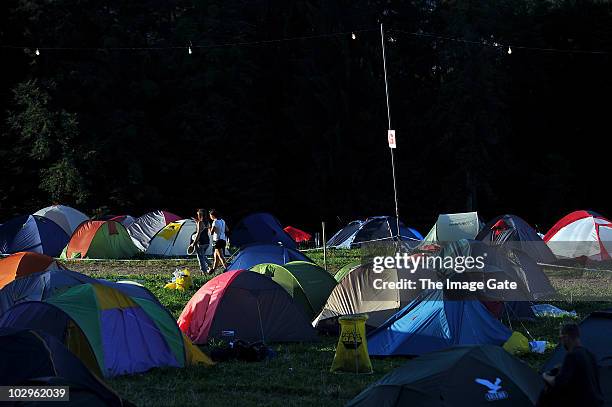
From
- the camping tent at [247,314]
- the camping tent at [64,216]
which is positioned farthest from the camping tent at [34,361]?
the camping tent at [64,216]

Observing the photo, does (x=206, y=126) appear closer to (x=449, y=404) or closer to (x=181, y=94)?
(x=181, y=94)

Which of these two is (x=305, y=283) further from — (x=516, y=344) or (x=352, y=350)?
(x=516, y=344)

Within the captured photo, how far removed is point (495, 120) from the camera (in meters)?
40.7

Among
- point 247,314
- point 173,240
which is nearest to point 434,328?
point 247,314

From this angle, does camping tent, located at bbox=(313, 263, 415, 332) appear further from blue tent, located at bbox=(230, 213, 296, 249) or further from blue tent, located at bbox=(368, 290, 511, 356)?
blue tent, located at bbox=(230, 213, 296, 249)

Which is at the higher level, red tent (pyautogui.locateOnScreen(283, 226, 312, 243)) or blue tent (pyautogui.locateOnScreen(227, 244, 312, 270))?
blue tent (pyautogui.locateOnScreen(227, 244, 312, 270))

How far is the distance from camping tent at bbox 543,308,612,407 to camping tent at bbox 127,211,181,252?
18496mm

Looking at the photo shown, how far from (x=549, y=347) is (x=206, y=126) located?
28.4 meters

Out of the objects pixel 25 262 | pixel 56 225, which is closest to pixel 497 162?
pixel 56 225

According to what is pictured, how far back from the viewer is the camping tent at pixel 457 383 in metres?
7.93

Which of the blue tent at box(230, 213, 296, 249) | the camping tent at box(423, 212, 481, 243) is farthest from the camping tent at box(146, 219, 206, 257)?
the camping tent at box(423, 212, 481, 243)

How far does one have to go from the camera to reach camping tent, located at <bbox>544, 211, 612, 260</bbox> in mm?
21689

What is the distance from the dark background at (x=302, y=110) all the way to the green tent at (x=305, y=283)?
77.1ft

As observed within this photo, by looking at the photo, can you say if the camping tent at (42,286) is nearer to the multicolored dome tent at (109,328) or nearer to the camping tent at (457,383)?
the multicolored dome tent at (109,328)
